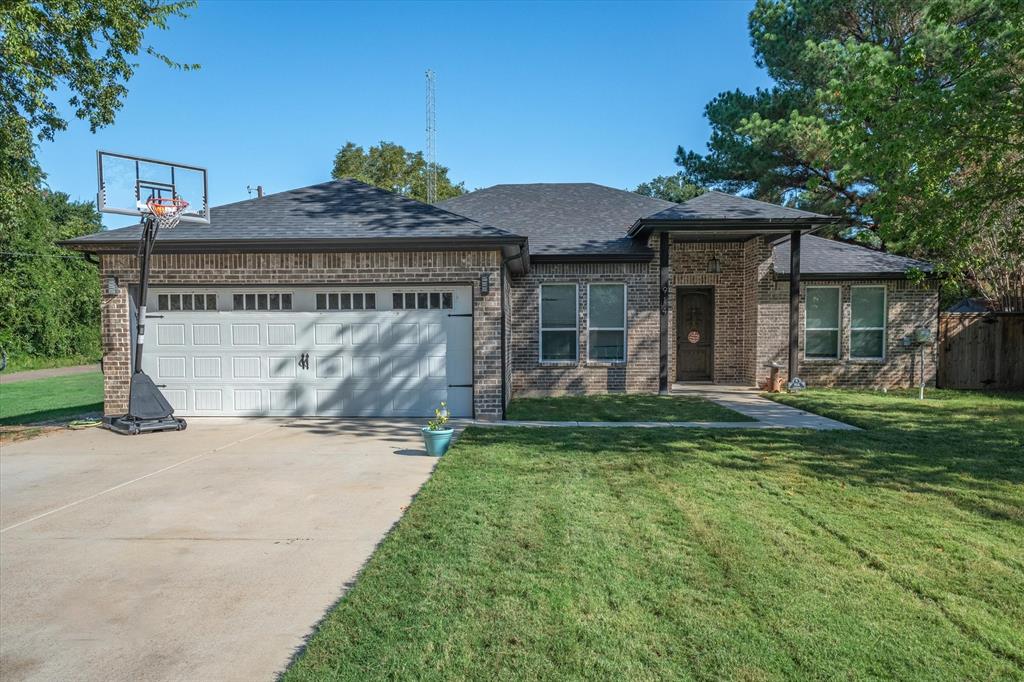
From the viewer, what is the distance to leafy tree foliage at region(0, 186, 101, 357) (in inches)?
870

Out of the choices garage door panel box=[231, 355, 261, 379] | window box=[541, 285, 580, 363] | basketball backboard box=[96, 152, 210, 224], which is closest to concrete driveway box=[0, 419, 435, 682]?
garage door panel box=[231, 355, 261, 379]

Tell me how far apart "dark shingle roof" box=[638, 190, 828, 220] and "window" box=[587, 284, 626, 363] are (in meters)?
1.90

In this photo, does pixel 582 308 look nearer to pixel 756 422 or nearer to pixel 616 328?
pixel 616 328

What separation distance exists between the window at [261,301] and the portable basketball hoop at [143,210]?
1.35 meters

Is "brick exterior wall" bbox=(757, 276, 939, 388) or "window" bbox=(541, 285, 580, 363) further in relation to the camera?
"brick exterior wall" bbox=(757, 276, 939, 388)

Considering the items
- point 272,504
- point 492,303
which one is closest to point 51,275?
point 492,303

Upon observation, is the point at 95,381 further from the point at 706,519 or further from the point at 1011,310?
the point at 1011,310

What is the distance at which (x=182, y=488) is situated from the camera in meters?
5.77

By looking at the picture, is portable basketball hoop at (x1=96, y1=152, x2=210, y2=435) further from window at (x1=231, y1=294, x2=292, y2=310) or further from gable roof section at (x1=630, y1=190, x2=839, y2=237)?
gable roof section at (x1=630, y1=190, x2=839, y2=237)

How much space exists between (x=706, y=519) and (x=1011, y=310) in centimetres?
1462

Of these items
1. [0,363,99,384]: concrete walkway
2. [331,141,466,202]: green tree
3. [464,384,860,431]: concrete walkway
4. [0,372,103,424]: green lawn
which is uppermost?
[331,141,466,202]: green tree

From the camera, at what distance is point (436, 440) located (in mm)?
7031

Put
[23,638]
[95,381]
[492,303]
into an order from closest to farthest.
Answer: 1. [23,638]
2. [492,303]
3. [95,381]

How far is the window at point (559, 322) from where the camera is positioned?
13.2m
